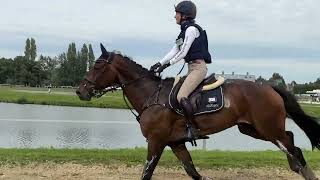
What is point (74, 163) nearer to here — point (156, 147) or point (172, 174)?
point (172, 174)

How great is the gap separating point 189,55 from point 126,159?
11.6 ft

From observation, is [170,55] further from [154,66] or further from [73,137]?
[73,137]

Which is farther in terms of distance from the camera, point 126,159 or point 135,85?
point 126,159

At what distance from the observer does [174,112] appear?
25.1 ft

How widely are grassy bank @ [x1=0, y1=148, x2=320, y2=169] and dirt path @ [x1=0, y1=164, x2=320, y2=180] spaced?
0.35 m

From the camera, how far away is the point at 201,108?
769 centimetres

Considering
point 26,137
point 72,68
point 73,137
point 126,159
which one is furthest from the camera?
point 72,68

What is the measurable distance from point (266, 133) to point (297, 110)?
0.86 metres

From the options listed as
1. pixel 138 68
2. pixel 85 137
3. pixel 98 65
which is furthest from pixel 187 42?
pixel 85 137

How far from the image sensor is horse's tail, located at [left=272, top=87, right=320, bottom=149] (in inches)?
322

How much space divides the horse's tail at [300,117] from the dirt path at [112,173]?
4.10ft

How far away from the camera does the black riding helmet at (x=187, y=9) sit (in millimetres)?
7730

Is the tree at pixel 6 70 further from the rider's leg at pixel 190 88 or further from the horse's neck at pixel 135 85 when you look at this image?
the rider's leg at pixel 190 88

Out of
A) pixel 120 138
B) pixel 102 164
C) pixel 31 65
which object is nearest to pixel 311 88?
pixel 31 65
